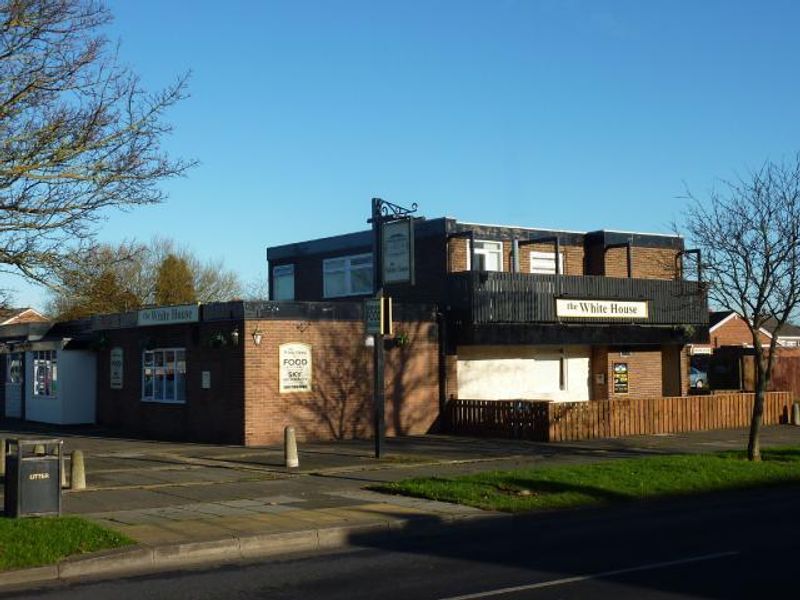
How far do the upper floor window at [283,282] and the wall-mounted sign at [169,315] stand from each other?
8.33m

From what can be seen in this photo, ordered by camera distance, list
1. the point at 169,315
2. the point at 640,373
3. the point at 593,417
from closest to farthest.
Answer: the point at 593,417
the point at 169,315
the point at 640,373

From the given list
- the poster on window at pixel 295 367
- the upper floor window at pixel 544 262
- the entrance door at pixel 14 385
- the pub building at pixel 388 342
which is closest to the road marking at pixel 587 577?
the pub building at pixel 388 342

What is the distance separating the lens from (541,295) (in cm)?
2814

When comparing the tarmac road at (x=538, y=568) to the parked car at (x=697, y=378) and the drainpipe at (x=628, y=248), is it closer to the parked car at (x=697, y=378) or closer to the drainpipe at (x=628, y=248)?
the drainpipe at (x=628, y=248)

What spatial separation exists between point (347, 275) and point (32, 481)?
2102 centimetres

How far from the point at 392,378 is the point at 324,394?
2241 millimetres

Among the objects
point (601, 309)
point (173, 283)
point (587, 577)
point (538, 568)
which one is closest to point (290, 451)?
point (538, 568)

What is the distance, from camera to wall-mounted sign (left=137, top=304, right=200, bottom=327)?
25092mm

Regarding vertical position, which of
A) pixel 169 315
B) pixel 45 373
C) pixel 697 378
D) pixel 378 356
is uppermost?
pixel 169 315

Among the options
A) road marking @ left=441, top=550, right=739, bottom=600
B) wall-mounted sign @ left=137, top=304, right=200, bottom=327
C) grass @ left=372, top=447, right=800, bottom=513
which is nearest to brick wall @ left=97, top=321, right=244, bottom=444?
wall-mounted sign @ left=137, top=304, right=200, bottom=327

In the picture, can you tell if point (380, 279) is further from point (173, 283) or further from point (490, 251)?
point (173, 283)

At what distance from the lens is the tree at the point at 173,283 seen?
5344 centimetres

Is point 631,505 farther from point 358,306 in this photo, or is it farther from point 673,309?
point 673,309

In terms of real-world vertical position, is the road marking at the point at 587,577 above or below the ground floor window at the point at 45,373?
below
